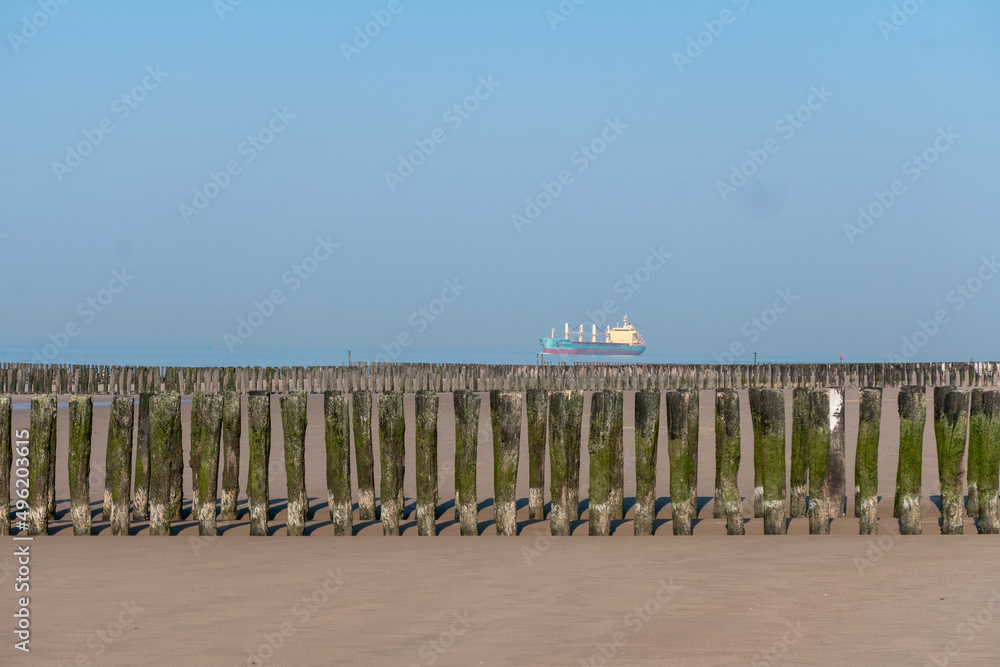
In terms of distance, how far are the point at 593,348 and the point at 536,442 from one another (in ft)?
498

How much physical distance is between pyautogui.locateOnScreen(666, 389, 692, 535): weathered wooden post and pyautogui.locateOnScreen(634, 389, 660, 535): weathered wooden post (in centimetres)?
14

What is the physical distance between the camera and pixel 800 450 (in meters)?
7.88

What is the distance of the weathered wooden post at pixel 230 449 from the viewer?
739 centimetres

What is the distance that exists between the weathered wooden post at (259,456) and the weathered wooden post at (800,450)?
3.76 meters

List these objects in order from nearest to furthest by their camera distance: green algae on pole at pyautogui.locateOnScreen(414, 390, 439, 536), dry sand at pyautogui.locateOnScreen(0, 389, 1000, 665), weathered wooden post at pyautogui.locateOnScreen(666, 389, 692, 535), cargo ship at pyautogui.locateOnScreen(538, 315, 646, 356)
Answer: dry sand at pyautogui.locateOnScreen(0, 389, 1000, 665) → green algae on pole at pyautogui.locateOnScreen(414, 390, 439, 536) → weathered wooden post at pyautogui.locateOnScreen(666, 389, 692, 535) → cargo ship at pyautogui.locateOnScreen(538, 315, 646, 356)

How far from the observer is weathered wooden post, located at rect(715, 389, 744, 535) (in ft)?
24.7

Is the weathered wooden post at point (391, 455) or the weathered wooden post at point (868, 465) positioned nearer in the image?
the weathered wooden post at point (391, 455)

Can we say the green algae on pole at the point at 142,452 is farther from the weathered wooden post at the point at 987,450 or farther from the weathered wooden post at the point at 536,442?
the weathered wooden post at the point at 987,450

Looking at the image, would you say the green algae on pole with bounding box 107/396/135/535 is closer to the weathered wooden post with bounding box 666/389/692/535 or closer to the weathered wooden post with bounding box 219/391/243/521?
the weathered wooden post with bounding box 219/391/243/521

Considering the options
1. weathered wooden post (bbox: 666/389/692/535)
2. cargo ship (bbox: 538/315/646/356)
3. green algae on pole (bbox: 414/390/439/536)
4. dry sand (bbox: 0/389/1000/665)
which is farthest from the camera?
cargo ship (bbox: 538/315/646/356)

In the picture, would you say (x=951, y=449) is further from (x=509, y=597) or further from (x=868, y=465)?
(x=509, y=597)

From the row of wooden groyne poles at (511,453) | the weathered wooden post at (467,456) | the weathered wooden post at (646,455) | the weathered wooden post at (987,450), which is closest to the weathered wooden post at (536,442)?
the row of wooden groyne poles at (511,453)

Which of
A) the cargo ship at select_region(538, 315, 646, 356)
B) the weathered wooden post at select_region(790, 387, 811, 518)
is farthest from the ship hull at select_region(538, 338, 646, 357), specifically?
the weathered wooden post at select_region(790, 387, 811, 518)

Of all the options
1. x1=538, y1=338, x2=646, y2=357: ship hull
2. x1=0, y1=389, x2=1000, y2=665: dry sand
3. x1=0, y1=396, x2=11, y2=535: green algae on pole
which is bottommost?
x1=0, y1=389, x2=1000, y2=665: dry sand
